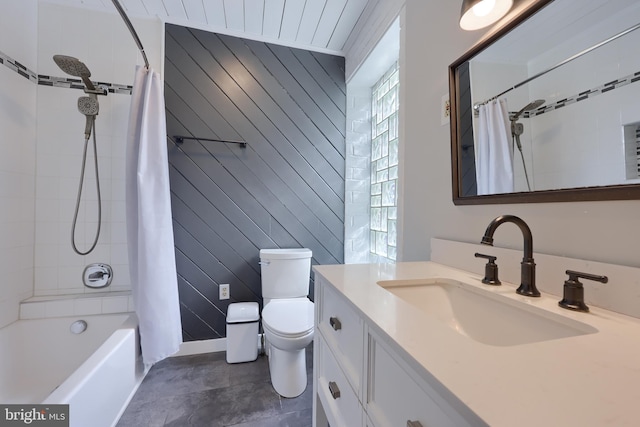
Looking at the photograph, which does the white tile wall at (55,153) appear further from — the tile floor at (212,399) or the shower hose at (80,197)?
the tile floor at (212,399)

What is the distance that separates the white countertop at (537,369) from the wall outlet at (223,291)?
160cm

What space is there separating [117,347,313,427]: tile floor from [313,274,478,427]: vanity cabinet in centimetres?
53

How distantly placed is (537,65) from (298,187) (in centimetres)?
157

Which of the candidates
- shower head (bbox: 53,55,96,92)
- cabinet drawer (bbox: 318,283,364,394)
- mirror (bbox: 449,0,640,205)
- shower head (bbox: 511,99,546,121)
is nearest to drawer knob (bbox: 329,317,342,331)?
cabinet drawer (bbox: 318,283,364,394)

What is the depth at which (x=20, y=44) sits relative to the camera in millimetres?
1521

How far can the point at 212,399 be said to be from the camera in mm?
1392

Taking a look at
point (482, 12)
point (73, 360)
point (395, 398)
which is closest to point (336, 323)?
point (395, 398)

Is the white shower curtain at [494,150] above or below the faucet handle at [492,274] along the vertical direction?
above

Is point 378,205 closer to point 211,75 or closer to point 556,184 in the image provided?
point 556,184

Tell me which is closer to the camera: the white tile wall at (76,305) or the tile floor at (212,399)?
the tile floor at (212,399)

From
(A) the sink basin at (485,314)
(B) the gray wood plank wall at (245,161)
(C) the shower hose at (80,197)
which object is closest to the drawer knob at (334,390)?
(A) the sink basin at (485,314)

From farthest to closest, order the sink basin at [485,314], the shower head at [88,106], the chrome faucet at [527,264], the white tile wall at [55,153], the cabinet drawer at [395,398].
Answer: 1. the shower head at [88,106]
2. the white tile wall at [55,153]
3. the chrome faucet at [527,264]
4. the sink basin at [485,314]
5. the cabinet drawer at [395,398]

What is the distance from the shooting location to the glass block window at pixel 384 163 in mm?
1838

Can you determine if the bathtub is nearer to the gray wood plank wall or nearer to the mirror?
the gray wood plank wall
